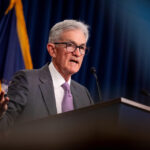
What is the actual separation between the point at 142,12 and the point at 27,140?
4.09m

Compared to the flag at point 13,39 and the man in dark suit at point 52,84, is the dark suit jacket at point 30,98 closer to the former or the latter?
the man in dark suit at point 52,84

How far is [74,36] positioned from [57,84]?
1.32 ft

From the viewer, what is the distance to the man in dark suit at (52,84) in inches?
78.1

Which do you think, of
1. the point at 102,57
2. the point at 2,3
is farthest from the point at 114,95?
the point at 2,3

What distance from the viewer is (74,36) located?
2412mm

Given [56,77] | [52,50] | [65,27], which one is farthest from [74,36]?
[56,77]

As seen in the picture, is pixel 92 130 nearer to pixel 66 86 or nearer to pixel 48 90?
pixel 48 90

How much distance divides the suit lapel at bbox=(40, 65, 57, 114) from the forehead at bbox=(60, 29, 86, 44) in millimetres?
311

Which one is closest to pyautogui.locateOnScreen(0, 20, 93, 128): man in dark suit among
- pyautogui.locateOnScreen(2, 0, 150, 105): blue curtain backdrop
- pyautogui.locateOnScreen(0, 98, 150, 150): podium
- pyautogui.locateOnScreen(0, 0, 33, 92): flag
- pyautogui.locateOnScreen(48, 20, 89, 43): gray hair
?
pyautogui.locateOnScreen(48, 20, 89, 43): gray hair

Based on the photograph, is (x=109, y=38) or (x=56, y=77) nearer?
(x=56, y=77)

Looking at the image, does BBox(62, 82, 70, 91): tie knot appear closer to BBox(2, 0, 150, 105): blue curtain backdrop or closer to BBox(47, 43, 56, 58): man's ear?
BBox(47, 43, 56, 58): man's ear

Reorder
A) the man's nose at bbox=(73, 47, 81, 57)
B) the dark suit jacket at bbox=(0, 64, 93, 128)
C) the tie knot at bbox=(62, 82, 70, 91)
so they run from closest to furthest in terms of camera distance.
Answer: the dark suit jacket at bbox=(0, 64, 93, 128)
the tie knot at bbox=(62, 82, 70, 91)
the man's nose at bbox=(73, 47, 81, 57)

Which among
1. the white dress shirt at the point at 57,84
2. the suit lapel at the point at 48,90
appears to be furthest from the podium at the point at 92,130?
the white dress shirt at the point at 57,84

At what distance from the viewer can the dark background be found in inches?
159
